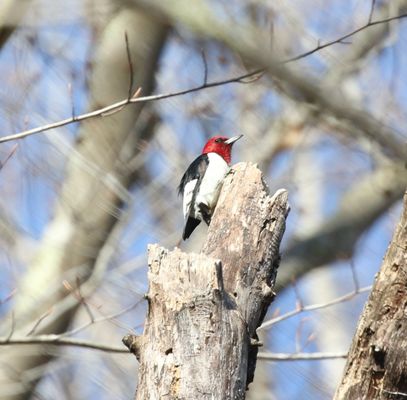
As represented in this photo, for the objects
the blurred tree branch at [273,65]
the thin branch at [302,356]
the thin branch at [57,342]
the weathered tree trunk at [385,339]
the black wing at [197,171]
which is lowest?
the weathered tree trunk at [385,339]

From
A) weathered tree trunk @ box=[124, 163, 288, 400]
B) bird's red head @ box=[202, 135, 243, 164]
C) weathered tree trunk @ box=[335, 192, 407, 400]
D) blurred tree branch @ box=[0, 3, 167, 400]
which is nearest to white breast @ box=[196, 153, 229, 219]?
bird's red head @ box=[202, 135, 243, 164]

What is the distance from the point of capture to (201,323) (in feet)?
10.1

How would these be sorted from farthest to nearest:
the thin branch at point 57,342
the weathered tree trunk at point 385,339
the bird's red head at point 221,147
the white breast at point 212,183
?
the bird's red head at point 221,147 < the white breast at point 212,183 < the thin branch at point 57,342 < the weathered tree trunk at point 385,339

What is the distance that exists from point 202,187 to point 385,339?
2.34 meters

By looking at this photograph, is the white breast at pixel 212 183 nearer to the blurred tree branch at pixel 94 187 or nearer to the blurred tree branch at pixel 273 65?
the blurred tree branch at pixel 273 65

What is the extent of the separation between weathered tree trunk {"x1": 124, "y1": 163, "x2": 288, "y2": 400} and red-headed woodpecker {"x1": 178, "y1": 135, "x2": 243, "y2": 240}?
169cm

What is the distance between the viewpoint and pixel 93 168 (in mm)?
6473

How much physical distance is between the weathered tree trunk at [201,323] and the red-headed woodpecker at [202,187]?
5.54 ft

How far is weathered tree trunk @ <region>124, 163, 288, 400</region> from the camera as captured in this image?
303cm

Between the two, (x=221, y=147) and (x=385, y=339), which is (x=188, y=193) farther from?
(x=385, y=339)

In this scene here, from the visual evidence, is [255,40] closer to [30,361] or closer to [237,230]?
[237,230]

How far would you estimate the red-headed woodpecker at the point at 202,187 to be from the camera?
201 inches

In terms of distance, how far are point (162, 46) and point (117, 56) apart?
37cm

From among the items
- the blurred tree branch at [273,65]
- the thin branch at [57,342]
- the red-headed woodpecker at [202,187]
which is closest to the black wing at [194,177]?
the red-headed woodpecker at [202,187]
